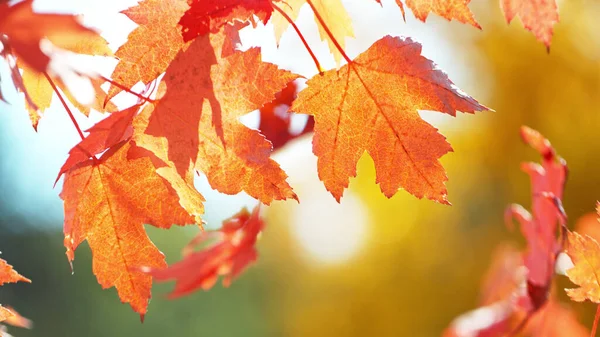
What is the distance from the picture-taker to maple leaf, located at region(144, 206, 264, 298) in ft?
3.06

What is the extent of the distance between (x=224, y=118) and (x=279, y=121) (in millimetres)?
353

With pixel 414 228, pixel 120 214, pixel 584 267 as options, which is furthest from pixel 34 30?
pixel 414 228

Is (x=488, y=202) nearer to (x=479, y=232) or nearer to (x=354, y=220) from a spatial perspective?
(x=479, y=232)

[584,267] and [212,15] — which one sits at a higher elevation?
[212,15]

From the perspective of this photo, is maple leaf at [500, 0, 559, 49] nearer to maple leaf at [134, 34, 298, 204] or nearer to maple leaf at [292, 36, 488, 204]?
maple leaf at [292, 36, 488, 204]

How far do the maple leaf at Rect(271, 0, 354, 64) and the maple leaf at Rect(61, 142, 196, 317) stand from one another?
9.7 inches

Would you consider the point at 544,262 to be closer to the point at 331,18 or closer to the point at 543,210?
the point at 543,210

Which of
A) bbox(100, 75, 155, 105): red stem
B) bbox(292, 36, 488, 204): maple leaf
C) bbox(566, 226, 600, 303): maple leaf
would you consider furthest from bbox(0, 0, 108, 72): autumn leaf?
bbox(566, 226, 600, 303): maple leaf

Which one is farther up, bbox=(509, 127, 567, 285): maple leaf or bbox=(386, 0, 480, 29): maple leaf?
bbox=(386, 0, 480, 29): maple leaf

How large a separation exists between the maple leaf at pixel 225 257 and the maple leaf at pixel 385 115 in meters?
0.36


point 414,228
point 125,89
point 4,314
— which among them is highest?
point 125,89

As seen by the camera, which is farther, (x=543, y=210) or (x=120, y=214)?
(x=543, y=210)

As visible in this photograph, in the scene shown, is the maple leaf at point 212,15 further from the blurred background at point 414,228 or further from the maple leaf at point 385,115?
the blurred background at point 414,228

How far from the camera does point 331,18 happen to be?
67 centimetres
